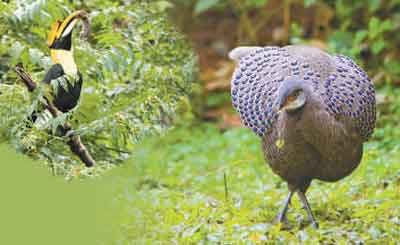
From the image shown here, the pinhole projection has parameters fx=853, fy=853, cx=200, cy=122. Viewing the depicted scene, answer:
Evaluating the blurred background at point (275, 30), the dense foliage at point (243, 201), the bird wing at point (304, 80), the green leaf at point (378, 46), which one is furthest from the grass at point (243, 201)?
the blurred background at point (275, 30)

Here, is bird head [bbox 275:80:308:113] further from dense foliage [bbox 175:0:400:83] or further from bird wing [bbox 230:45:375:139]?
dense foliage [bbox 175:0:400:83]

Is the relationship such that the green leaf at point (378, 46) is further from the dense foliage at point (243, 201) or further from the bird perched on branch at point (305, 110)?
the bird perched on branch at point (305, 110)

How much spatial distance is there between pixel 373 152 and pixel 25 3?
2220mm

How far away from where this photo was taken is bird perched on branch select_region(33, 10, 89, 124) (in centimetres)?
351

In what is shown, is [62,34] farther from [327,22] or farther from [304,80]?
[327,22]

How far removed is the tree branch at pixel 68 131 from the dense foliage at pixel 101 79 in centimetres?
3

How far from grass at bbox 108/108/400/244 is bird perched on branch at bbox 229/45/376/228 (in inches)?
7.8

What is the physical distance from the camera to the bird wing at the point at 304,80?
3.67 m

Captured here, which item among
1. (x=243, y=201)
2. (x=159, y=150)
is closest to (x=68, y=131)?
(x=243, y=201)

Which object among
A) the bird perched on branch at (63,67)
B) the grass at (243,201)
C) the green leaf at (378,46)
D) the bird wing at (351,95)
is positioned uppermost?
the bird perched on branch at (63,67)

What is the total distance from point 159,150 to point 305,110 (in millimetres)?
2466

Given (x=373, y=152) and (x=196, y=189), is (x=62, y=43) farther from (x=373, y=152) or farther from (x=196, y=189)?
(x=373, y=152)

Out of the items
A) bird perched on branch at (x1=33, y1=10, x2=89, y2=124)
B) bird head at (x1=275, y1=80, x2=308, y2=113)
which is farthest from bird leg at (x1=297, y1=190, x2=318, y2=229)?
bird perched on branch at (x1=33, y1=10, x2=89, y2=124)

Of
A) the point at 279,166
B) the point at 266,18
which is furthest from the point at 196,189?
the point at 266,18
